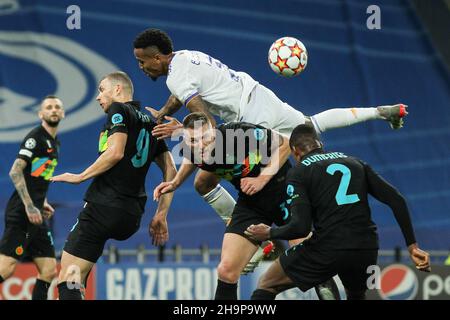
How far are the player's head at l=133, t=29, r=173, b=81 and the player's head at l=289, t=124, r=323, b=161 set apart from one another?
1.37 m

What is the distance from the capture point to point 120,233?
7.39 metres

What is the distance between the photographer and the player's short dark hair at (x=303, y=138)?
677cm

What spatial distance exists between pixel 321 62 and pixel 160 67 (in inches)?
280

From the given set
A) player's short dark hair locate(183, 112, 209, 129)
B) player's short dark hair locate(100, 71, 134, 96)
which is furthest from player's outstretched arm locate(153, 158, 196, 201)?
player's short dark hair locate(100, 71, 134, 96)

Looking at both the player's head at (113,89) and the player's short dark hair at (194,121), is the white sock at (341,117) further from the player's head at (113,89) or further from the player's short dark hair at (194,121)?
the player's head at (113,89)

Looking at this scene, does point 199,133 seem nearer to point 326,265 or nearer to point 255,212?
point 255,212

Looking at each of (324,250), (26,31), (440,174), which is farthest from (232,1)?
(324,250)

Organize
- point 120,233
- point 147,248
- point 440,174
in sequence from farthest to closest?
point 440,174 → point 147,248 → point 120,233

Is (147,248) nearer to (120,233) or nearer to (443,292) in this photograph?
(443,292)

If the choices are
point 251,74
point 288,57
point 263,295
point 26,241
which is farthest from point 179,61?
point 251,74

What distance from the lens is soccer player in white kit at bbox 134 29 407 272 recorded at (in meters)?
7.50

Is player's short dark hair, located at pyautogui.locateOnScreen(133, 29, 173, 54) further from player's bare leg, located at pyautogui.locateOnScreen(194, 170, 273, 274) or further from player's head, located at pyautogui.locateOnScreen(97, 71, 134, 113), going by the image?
player's bare leg, located at pyautogui.locateOnScreen(194, 170, 273, 274)

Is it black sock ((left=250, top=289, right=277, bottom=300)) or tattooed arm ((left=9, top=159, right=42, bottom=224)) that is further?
tattooed arm ((left=9, top=159, right=42, bottom=224))

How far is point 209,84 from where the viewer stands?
7.62 m
